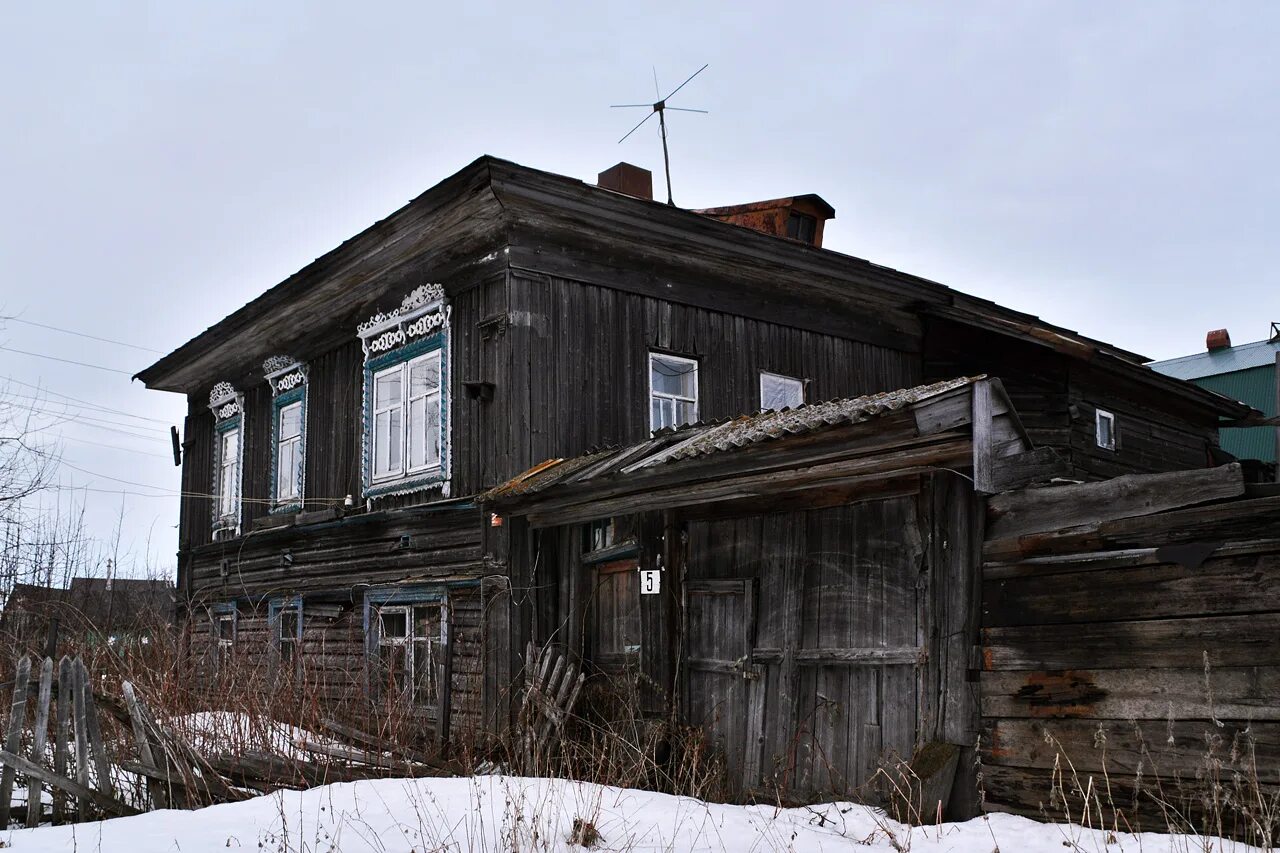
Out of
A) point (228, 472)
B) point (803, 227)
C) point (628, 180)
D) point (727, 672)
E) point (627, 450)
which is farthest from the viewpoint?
point (228, 472)

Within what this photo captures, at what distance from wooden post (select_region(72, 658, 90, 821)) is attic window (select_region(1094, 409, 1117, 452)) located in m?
12.6

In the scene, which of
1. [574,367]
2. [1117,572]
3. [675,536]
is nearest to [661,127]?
[574,367]

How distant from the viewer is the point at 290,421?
1642 centimetres

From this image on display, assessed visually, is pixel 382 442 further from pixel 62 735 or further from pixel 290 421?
pixel 62 735

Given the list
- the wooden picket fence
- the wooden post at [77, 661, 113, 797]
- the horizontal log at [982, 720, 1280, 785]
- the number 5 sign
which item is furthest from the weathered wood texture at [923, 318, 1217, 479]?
the wooden post at [77, 661, 113, 797]

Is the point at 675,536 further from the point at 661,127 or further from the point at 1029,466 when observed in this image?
the point at 661,127

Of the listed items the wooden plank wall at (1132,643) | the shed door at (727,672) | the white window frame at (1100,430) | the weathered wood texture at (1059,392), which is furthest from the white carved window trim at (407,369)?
the white window frame at (1100,430)

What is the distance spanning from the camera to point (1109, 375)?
15.4 meters

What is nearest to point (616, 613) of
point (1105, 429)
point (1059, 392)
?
point (1059, 392)

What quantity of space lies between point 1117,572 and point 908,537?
5.95 feet

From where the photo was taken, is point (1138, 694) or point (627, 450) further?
point (627, 450)

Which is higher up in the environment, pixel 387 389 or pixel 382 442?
pixel 387 389

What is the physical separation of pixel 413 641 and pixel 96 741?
14.8 ft

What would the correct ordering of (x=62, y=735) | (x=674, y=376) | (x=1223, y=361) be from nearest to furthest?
(x=62, y=735) → (x=674, y=376) → (x=1223, y=361)
